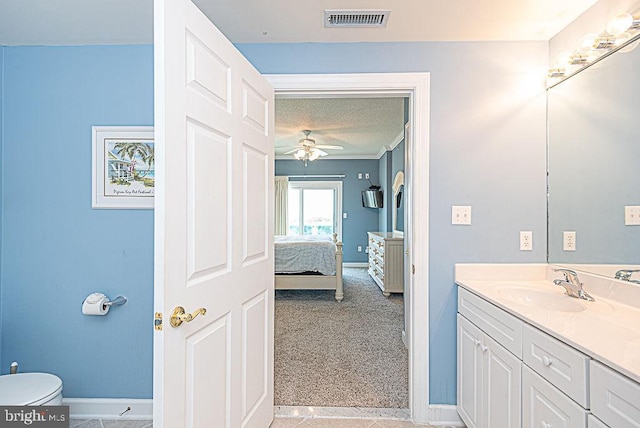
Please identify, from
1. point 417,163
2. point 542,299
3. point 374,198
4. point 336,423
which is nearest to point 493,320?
point 542,299

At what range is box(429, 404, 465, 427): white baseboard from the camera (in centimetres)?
Result: 205

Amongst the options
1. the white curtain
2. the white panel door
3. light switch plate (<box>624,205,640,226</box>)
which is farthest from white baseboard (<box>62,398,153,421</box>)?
the white curtain

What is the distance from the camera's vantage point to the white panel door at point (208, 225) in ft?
3.64

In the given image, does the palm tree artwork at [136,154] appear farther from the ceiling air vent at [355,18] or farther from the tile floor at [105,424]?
the tile floor at [105,424]

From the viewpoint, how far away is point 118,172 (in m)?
2.13

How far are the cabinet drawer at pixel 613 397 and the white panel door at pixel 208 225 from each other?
4.21 feet

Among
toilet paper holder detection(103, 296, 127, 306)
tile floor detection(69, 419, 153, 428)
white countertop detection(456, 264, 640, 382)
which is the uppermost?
white countertop detection(456, 264, 640, 382)

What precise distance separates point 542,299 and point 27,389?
2.62 meters

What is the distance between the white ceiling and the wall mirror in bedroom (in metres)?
0.44

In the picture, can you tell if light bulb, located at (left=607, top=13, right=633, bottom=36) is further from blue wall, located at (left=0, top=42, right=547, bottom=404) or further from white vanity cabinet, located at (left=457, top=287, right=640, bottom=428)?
white vanity cabinet, located at (left=457, top=287, right=640, bottom=428)

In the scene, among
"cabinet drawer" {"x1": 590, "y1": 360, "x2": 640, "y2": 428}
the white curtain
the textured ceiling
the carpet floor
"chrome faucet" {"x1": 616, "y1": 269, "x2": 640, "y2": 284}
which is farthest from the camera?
the white curtain

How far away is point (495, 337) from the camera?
5.19 feet

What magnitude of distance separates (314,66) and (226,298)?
1.49m
